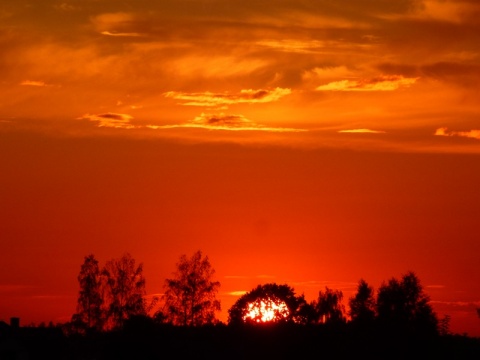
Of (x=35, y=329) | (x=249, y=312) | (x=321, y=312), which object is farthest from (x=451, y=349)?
(x=249, y=312)

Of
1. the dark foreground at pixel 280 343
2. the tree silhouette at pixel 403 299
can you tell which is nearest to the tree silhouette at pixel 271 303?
the tree silhouette at pixel 403 299

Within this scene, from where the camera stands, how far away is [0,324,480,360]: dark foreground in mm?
44719

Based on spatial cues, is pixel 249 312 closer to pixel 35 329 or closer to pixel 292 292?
pixel 292 292

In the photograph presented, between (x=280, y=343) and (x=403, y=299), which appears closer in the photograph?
(x=280, y=343)

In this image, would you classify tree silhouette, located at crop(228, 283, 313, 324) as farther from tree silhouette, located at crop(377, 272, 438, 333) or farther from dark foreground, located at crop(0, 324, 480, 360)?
dark foreground, located at crop(0, 324, 480, 360)

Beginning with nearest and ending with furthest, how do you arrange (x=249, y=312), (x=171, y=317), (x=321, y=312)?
(x=171, y=317) → (x=321, y=312) → (x=249, y=312)

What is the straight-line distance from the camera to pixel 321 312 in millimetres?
106125

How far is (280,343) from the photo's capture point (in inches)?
1834

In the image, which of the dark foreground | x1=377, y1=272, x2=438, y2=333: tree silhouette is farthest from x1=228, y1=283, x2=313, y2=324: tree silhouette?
the dark foreground

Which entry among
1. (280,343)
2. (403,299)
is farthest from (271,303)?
(280,343)

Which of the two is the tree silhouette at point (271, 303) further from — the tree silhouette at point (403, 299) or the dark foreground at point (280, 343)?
the dark foreground at point (280, 343)

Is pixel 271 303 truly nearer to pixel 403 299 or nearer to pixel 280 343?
pixel 403 299

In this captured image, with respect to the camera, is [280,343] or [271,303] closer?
[280,343]

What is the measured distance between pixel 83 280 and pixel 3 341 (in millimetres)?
7555
